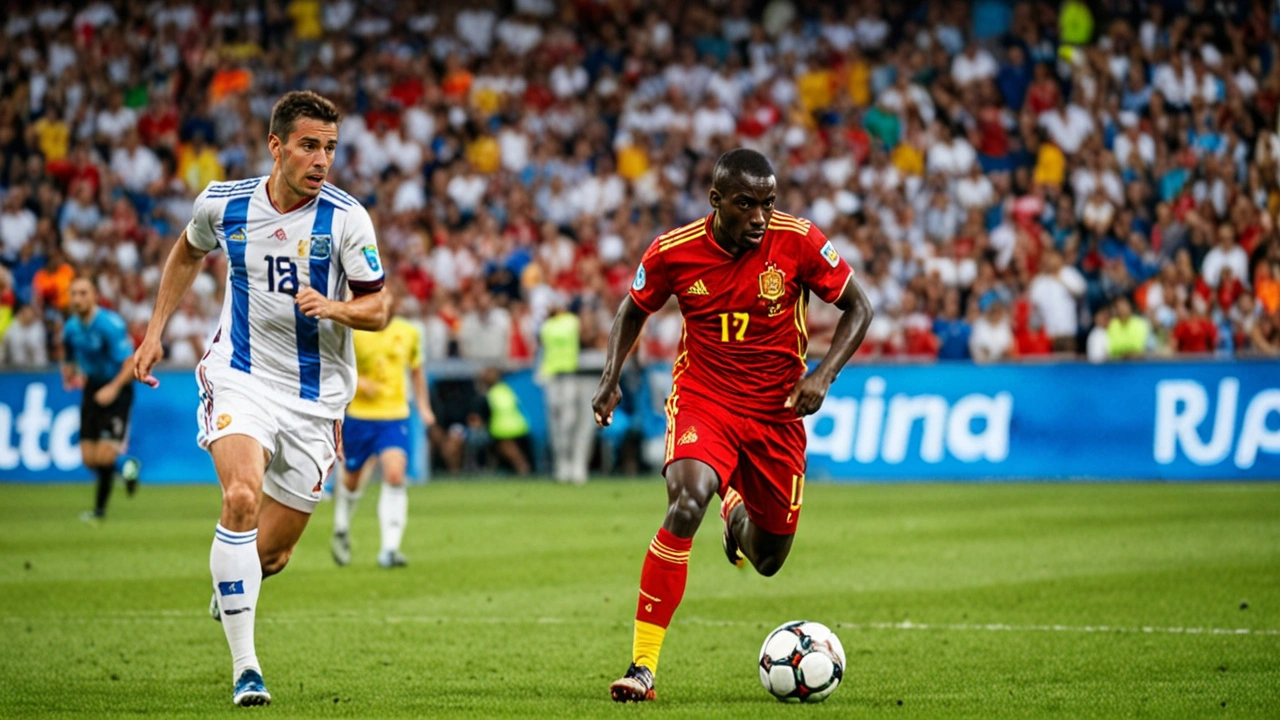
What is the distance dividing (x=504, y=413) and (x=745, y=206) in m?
16.4

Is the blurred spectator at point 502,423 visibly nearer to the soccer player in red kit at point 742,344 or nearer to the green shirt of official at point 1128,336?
the green shirt of official at point 1128,336

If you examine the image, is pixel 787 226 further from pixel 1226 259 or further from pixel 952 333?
pixel 1226 259

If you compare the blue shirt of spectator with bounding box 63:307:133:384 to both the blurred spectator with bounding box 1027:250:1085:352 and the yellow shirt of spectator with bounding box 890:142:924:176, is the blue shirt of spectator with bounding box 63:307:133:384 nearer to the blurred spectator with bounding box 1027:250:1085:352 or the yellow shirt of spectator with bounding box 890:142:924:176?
the blurred spectator with bounding box 1027:250:1085:352

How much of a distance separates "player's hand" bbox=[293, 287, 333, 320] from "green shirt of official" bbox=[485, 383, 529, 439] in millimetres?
16504

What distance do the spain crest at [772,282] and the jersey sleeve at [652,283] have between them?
0.45 metres

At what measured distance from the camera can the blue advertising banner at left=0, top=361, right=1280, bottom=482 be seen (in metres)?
20.6

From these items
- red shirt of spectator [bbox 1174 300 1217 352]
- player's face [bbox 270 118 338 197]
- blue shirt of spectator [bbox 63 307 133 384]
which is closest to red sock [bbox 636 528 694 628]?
player's face [bbox 270 118 338 197]

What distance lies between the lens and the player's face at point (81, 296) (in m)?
17.9

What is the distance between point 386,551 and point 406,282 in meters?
13.2

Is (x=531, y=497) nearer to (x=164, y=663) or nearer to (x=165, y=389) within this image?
(x=165, y=389)

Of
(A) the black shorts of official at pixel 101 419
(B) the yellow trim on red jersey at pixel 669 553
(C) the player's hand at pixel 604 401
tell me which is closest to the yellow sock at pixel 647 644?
(B) the yellow trim on red jersey at pixel 669 553

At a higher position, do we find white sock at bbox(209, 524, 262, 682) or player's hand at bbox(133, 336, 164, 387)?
player's hand at bbox(133, 336, 164, 387)

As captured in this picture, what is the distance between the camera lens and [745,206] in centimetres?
778

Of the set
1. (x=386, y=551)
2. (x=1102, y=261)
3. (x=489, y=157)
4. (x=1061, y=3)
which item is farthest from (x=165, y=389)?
(x=1061, y=3)
